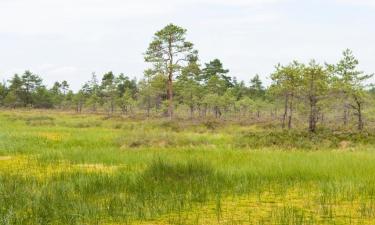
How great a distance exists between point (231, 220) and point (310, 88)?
31292 millimetres

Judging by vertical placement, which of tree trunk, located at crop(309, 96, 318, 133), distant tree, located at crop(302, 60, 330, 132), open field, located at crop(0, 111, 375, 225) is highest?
distant tree, located at crop(302, 60, 330, 132)

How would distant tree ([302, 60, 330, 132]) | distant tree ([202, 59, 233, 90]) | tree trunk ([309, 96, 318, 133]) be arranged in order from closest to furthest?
1. tree trunk ([309, 96, 318, 133])
2. distant tree ([302, 60, 330, 132])
3. distant tree ([202, 59, 233, 90])

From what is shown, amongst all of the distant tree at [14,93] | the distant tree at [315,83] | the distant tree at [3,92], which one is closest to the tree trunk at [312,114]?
the distant tree at [315,83]

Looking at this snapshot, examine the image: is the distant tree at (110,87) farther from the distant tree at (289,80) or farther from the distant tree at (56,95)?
the distant tree at (289,80)

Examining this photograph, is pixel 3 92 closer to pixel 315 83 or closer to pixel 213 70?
pixel 213 70

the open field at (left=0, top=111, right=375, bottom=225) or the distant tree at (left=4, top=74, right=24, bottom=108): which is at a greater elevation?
the distant tree at (left=4, top=74, right=24, bottom=108)

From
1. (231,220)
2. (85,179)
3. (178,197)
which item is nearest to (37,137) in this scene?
(85,179)

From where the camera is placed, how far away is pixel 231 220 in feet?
25.5

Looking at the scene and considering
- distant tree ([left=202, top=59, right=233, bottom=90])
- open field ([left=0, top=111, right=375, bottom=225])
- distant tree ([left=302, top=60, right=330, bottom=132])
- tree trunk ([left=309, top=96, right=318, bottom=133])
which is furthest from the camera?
distant tree ([left=202, top=59, right=233, bottom=90])

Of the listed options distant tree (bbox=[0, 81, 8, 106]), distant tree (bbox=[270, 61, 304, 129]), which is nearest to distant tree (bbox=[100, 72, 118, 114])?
distant tree (bbox=[0, 81, 8, 106])

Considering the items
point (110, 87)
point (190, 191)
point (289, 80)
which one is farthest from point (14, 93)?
point (190, 191)

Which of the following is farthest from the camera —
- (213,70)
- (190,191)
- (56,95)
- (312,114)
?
(56,95)

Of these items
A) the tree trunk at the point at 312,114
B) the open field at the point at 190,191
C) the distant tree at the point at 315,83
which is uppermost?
the distant tree at the point at 315,83

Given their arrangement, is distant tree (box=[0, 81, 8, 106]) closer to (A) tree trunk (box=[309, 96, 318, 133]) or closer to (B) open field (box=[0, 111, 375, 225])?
(A) tree trunk (box=[309, 96, 318, 133])
